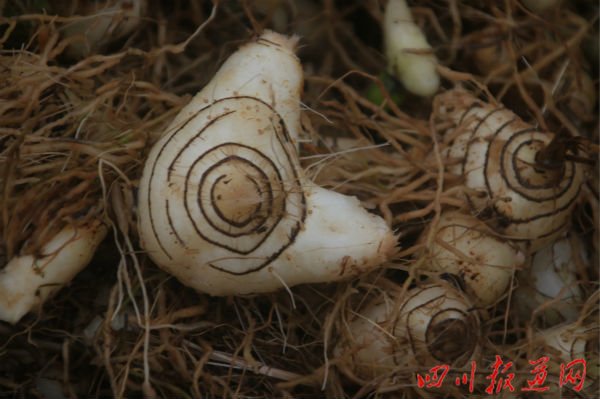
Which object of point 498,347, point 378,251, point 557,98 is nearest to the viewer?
point 378,251

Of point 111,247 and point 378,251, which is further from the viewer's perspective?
point 111,247

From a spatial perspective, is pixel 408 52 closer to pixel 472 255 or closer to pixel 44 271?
pixel 472 255

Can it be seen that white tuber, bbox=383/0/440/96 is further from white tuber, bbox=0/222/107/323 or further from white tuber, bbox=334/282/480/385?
white tuber, bbox=0/222/107/323

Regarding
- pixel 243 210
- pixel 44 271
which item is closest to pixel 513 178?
pixel 243 210

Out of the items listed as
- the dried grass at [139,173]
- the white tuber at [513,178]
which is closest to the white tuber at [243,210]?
the dried grass at [139,173]

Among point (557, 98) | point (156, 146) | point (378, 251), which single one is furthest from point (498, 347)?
point (156, 146)

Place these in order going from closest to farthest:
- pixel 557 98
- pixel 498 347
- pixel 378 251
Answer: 1. pixel 378 251
2. pixel 498 347
3. pixel 557 98

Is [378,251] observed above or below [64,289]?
above

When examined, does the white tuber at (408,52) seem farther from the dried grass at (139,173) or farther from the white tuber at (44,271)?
the white tuber at (44,271)

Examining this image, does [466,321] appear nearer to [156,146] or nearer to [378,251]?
[378,251]
